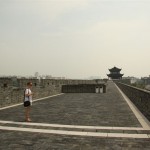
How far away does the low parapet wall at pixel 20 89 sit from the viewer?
46.0 ft

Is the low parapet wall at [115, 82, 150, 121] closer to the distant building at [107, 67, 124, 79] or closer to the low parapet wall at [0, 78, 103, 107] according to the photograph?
the low parapet wall at [0, 78, 103, 107]

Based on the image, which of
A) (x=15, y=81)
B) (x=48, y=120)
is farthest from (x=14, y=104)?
(x=48, y=120)

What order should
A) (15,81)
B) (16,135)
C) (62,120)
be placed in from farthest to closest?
→ (15,81)
(62,120)
(16,135)

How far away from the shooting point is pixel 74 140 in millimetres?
6793

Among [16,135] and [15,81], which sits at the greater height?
[15,81]

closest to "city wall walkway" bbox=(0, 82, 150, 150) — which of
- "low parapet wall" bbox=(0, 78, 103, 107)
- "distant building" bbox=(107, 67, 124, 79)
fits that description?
"low parapet wall" bbox=(0, 78, 103, 107)

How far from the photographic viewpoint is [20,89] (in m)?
16.0

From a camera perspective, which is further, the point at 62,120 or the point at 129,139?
the point at 62,120

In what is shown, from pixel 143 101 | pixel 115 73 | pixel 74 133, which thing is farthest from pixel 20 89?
pixel 115 73

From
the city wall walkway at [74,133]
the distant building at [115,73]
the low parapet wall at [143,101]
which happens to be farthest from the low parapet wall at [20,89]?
the distant building at [115,73]

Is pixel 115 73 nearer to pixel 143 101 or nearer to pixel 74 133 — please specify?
pixel 143 101

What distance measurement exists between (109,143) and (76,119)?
3.45 metres

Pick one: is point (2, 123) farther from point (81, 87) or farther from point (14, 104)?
point (81, 87)

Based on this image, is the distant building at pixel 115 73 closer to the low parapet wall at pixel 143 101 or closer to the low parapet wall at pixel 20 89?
the low parapet wall at pixel 20 89
